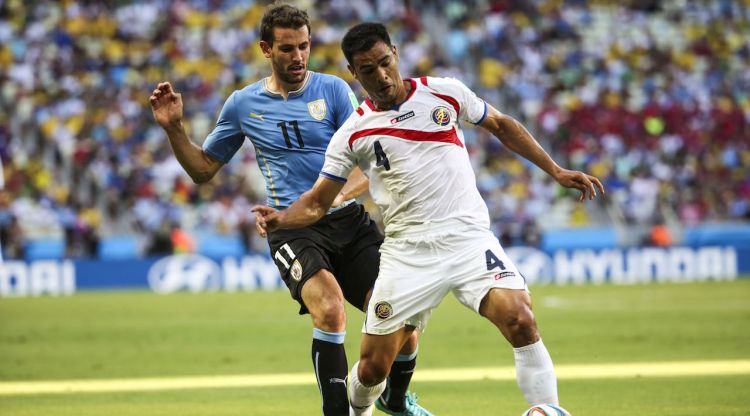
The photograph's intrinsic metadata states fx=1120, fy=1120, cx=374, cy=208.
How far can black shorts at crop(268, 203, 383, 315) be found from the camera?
24.1 ft

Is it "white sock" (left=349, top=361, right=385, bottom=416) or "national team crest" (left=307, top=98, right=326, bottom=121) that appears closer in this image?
"white sock" (left=349, top=361, right=385, bottom=416)

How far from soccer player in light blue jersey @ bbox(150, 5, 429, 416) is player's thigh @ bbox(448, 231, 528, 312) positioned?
3.09ft

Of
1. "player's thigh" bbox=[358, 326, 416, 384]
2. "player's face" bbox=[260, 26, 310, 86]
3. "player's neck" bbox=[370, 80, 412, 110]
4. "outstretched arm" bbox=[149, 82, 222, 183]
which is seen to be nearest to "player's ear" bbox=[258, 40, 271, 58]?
"player's face" bbox=[260, 26, 310, 86]

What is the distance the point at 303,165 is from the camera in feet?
24.6

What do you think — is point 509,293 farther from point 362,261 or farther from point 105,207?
point 105,207

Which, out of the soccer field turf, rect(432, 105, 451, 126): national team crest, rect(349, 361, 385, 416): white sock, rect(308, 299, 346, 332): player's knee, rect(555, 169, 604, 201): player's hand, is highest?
rect(432, 105, 451, 126): national team crest

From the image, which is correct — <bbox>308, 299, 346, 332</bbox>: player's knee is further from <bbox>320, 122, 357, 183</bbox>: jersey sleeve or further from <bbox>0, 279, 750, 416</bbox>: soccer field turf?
<bbox>0, 279, 750, 416</bbox>: soccer field turf

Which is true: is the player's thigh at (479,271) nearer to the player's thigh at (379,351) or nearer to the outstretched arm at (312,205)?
the player's thigh at (379,351)

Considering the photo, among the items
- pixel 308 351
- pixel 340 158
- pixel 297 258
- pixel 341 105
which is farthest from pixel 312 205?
pixel 308 351

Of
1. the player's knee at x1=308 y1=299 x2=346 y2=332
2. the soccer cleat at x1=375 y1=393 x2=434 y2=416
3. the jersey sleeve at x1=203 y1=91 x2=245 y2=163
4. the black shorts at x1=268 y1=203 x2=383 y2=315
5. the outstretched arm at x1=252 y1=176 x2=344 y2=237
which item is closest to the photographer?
the outstretched arm at x1=252 y1=176 x2=344 y2=237

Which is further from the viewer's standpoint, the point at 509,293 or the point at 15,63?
the point at 15,63

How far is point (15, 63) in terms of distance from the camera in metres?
30.4

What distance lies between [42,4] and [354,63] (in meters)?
27.7

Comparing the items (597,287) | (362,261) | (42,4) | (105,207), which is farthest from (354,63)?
(42,4)
